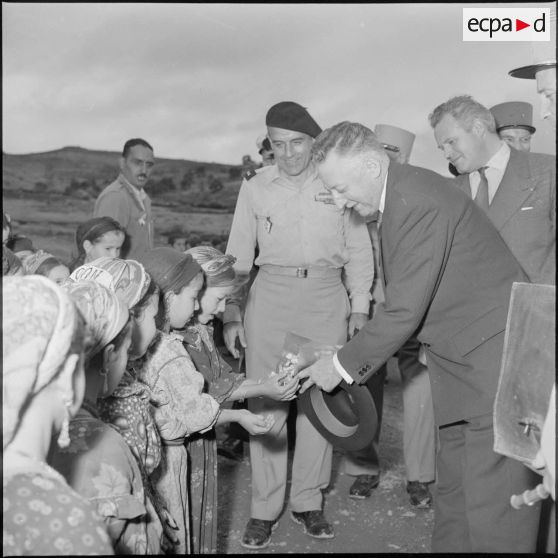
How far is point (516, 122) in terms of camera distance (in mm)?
4809

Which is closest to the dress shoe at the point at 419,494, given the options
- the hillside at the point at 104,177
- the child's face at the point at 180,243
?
the hillside at the point at 104,177

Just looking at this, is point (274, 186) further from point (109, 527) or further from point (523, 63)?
point (109, 527)

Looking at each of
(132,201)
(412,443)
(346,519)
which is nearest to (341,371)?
(346,519)

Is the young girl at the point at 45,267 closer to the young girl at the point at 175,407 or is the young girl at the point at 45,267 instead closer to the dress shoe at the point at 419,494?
the young girl at the point at 175,407

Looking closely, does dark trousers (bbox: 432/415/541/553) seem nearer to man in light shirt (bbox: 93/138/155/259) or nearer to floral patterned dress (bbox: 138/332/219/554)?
floral patterned dress (bbox: 138/332/219/554)

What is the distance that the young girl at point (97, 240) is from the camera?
14.4 feet

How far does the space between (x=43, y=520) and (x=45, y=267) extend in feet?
10.0

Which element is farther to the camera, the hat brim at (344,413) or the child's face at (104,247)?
the child's face at (104,247)

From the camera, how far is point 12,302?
1379 mm

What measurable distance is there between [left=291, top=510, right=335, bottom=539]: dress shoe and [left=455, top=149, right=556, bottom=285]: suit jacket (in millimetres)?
1637

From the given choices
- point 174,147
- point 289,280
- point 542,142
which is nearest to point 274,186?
point 289,280

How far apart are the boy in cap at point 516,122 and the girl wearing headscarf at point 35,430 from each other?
390cm

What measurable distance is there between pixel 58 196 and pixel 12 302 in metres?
6.50

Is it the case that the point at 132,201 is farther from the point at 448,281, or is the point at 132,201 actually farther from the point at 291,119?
the point at 448,281
